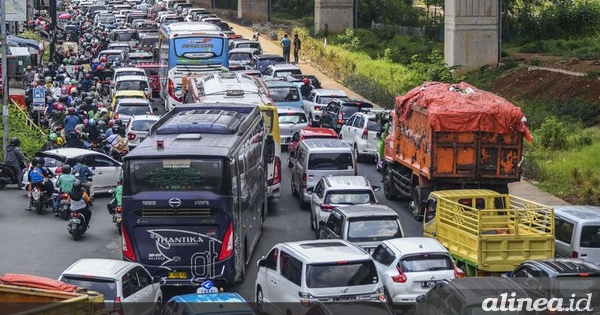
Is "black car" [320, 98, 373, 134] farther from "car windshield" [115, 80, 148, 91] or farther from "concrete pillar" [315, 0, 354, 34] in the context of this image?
"concrete pillar" [315, 0, 354, 34]

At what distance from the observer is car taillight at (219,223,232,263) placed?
21.3 m

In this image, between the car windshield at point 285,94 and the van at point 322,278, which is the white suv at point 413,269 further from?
the car windshield at point 285,94

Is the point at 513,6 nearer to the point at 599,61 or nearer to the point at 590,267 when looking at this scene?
the point at 599,61

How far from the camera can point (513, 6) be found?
70750mm

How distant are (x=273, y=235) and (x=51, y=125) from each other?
13810 mm

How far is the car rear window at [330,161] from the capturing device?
30750 millimetres

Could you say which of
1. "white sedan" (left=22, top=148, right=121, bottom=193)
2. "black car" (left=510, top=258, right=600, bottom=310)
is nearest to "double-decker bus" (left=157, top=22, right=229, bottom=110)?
"white sedan" (left=22, top=148, right=121, bottom=193)

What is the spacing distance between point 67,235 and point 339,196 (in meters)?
6.23

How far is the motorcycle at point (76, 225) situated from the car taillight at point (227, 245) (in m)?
6.51

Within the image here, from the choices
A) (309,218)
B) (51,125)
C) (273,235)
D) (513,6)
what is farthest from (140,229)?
(513,6)

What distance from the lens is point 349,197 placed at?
27141 mm

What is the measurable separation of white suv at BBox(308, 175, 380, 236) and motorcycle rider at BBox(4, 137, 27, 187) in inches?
347

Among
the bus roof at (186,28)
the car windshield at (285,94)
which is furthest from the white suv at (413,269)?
the bus roof at (186,28)

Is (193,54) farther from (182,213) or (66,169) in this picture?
(182,213)
